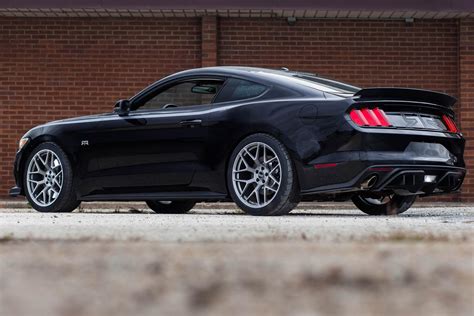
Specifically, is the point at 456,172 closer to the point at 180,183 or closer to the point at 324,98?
the point at 324,98

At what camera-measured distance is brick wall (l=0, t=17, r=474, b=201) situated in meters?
15.6

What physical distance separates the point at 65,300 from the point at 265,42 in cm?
1276

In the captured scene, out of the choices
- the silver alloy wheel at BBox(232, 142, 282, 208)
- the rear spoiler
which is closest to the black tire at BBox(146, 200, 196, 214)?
the silver alloy wheel at BBox(232, 142, 282, 208)

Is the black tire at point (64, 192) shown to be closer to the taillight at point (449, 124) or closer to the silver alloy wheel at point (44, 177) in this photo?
the silver alloy wheel at point (44, 177)

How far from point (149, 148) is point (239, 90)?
1.07 metres

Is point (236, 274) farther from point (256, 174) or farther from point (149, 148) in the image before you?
point (149, 148)

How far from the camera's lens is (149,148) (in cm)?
954

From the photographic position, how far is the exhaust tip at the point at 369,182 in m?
8.27

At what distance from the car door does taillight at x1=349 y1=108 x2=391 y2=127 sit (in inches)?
58.6

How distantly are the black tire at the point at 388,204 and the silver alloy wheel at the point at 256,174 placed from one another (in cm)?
152

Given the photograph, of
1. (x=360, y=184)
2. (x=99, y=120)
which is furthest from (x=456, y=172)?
(x=99, y=120)

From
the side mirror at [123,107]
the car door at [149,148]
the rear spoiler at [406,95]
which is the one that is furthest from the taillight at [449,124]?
the side mirror at [123,107]

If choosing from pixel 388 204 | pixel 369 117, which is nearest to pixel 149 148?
pixel 369 117

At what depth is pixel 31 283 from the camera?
3.61m
